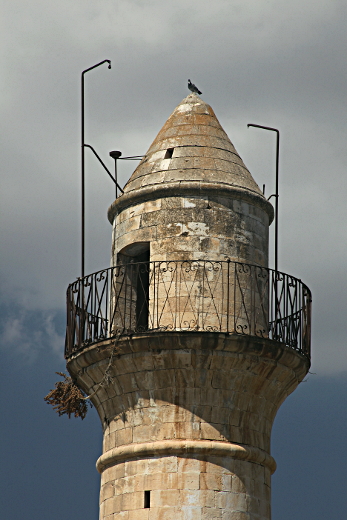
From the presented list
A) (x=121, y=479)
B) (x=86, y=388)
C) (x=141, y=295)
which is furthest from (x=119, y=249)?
(x=121, y=479)

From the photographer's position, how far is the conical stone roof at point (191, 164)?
22.2 meters

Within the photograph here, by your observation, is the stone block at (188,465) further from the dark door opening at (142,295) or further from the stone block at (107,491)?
the dark door opening at (142,295)

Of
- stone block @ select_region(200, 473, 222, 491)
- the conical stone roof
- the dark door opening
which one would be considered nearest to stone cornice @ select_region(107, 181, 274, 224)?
the conical stone roof

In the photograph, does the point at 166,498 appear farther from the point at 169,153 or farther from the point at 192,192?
the point at 169,153

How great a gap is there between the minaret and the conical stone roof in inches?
1.2

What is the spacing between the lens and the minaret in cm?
2064

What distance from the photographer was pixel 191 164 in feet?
73.9

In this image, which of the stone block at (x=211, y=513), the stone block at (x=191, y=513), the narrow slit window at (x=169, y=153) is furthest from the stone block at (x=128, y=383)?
the narrow slit window at (x=169, y=153)

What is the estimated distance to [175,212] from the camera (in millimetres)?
21938

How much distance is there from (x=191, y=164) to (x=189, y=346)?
352 centimetres

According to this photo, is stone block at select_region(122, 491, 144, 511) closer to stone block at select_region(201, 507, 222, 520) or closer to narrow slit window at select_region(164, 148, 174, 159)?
stone block at select_region(201, 507, 222, 520)

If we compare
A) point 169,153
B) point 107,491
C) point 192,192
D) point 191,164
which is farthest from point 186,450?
point 169,153

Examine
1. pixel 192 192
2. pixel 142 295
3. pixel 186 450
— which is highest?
pixel 192 192

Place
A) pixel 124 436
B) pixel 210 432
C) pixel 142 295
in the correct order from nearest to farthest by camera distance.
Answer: pixel 210 432
pixel 124 436
pixel 142 295
